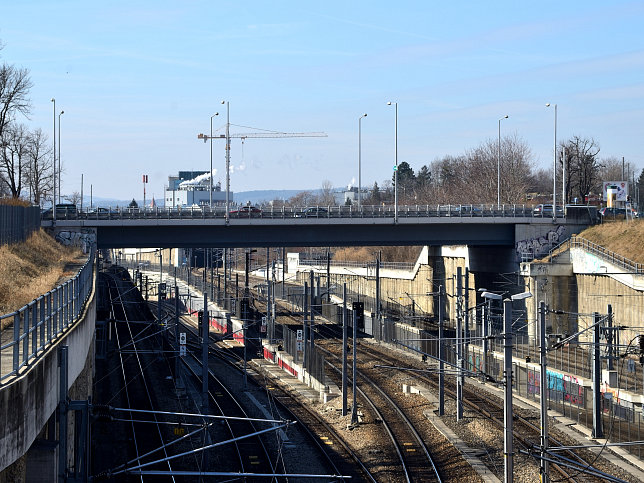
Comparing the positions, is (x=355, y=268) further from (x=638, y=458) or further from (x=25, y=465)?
(x=25, y=465)

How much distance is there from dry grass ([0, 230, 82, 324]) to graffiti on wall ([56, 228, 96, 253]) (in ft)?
22.5

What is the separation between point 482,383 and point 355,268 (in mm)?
44789

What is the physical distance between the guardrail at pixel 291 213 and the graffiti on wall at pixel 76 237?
89 centimetres

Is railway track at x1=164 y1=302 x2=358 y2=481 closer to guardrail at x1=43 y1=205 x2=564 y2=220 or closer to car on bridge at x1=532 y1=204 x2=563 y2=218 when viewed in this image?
guardrail at x1=43 y1=205 x2=564 y2=220

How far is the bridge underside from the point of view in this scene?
53688 mm

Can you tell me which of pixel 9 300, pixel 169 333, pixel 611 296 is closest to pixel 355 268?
pixel 169 333

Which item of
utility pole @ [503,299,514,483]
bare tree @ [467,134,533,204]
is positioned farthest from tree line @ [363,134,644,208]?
utility pole @ [503,299,514,483]

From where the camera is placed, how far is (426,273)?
7094 cm

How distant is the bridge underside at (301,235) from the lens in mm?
53688

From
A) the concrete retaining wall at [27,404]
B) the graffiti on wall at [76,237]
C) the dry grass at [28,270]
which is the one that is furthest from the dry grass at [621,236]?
the concrete retaining wall at [27,404]

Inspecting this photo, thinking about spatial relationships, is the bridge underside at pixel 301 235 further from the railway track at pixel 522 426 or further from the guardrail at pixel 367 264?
the guardrail at pixel 367 264

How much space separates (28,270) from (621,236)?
41.9 metres

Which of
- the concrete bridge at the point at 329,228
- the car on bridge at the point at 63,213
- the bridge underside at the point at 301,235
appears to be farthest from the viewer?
the bridge underside at the point at 301,235

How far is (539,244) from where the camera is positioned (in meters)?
60.0
